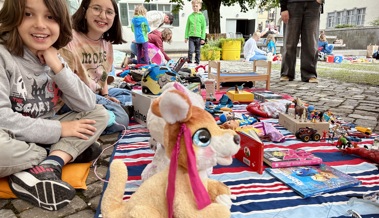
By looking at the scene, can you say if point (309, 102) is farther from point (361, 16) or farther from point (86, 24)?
point (361, 16)

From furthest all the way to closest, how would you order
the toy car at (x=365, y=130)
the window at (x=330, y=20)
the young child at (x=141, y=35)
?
the window at (x=330, y=20) → the young child at (x=141, y=35) → the toy car at (x=365, y=130)

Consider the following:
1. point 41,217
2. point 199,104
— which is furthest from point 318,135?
point 41,217

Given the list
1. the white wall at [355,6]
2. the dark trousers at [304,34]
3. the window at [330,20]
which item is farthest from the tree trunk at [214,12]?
the window at [330,20]

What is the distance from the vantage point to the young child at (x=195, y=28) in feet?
23.5

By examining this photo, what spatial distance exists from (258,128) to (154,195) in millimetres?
1403

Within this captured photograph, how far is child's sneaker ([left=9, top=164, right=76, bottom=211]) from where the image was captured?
1175 mm

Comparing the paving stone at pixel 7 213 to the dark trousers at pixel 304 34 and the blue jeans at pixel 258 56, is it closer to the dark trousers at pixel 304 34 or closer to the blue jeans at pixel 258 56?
the dark trousers at pixel 304 34

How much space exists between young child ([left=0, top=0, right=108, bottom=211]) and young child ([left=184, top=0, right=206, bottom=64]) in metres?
5.87

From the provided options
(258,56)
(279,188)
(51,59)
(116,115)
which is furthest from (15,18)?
(258,56)

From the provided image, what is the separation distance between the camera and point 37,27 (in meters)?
1.32

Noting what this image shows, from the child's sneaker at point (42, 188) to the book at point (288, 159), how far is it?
97cm

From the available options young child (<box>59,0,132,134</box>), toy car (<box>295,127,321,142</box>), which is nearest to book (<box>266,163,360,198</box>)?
toy car (<box>295,127,321,142</box>)

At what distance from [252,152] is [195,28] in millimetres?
6161

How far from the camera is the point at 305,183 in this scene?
4.40ft
